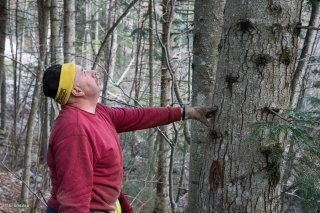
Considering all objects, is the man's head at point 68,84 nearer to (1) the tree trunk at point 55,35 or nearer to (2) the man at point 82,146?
(2) the man at point 82,146

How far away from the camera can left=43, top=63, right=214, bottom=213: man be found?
2.24m

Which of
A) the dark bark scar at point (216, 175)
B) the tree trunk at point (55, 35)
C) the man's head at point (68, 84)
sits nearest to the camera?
the dark bark scar at point (216, 175)

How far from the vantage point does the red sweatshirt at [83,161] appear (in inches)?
87.9

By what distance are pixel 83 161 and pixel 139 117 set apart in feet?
2.21

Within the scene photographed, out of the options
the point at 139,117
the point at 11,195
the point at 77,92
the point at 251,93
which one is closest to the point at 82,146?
the point at 77,92

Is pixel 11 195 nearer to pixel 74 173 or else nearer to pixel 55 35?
pixel 55 35

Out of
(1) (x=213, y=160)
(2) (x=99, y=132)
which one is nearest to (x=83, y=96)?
(2) (x=99, y=132)

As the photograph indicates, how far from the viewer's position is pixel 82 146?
7.42 feet

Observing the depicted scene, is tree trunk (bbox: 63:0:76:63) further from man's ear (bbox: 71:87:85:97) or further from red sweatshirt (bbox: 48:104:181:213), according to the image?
man's ear (bbox: 71:87:85:97)

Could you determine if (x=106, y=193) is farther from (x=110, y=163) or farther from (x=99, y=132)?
(x=99, y=132)

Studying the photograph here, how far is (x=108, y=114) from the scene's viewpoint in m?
2.79

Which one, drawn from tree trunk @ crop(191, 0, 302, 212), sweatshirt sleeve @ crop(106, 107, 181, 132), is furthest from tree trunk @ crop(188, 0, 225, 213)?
tree trunk @ crop(191, 0, 302, 212)

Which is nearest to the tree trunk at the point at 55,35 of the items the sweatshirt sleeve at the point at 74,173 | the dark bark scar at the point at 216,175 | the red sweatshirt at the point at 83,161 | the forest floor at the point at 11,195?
the forest floor at the point at 11,195

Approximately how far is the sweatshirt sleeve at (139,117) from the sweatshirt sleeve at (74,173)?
23.0 inches
